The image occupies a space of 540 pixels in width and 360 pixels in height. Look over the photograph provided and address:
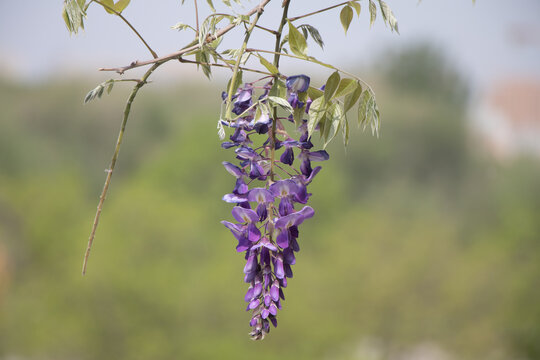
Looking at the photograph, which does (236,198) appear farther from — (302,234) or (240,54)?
(302,234)

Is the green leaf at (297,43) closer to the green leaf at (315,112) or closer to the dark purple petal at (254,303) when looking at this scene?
the green leaf at (315,112)

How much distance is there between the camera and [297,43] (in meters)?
0.50

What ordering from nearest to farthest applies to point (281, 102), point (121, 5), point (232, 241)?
1. point (281, 102)
2. point (121, 5)
3. point (232, 241)

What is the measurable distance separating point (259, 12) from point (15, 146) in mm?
19854

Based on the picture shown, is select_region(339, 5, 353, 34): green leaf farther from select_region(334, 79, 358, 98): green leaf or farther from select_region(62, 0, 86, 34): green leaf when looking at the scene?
select_region(62, 0, 86, 34): green leaf

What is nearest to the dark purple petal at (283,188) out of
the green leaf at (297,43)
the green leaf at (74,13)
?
the green leaf at (297,43)

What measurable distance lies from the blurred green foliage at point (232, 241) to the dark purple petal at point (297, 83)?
399 inches

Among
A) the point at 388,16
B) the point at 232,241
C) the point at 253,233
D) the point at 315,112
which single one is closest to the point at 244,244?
the point at 253,233

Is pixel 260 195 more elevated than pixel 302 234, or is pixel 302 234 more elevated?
pixel 302 234

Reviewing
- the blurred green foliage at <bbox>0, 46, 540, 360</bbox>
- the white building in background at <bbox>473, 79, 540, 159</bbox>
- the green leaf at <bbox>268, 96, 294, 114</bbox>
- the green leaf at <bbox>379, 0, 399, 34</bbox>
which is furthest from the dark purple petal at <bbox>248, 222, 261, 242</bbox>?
the white building in background at <bbox>473, 79, 540, 159</bbox>

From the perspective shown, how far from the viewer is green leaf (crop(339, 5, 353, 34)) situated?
0.56 metres

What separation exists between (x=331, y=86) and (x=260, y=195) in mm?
104

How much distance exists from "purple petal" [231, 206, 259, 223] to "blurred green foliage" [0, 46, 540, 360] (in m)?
10.1

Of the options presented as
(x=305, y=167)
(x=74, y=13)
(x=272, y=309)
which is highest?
(x=74, y=13)
